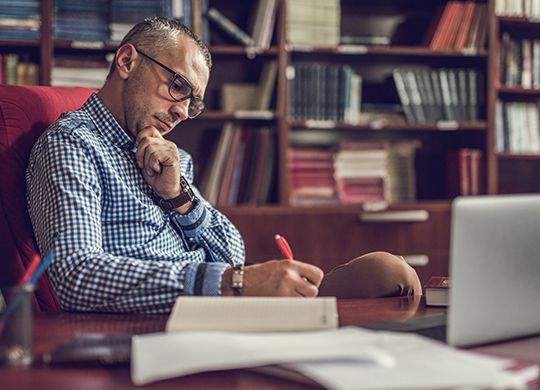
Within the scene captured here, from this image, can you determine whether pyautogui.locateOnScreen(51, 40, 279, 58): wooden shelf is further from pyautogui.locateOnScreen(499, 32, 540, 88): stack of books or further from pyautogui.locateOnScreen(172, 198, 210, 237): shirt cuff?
pyautogui.locateOnScreen(172, 198, 210, 237): shirt cuff

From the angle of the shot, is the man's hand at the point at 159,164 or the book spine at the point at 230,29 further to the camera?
the book spine at the point at 230,29

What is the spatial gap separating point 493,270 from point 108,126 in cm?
106

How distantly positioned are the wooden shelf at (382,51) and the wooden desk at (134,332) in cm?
214

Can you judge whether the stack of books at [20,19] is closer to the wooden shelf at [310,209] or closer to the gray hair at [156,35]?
the wooden shelf at [310,209]

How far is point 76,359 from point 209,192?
247cm

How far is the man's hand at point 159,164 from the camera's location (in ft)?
5.76

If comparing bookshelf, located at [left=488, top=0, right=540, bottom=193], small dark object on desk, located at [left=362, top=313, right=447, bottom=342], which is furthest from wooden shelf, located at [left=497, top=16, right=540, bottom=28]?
small dark object on desk, located at [left=362, top=313, right=447, bottom=342]

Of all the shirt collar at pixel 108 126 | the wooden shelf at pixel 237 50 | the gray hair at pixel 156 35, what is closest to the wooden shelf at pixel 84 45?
the wooden shelf at pixel 237 50

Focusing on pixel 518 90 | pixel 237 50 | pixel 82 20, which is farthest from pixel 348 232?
pixel 82 20

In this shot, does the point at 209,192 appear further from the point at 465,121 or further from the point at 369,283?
the point at 369,283

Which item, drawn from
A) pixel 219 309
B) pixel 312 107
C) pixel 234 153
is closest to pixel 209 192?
pixel 234 153

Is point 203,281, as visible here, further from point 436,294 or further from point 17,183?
point 17,183

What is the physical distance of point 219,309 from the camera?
3.52 ft

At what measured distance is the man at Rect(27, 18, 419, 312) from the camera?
1311mm
